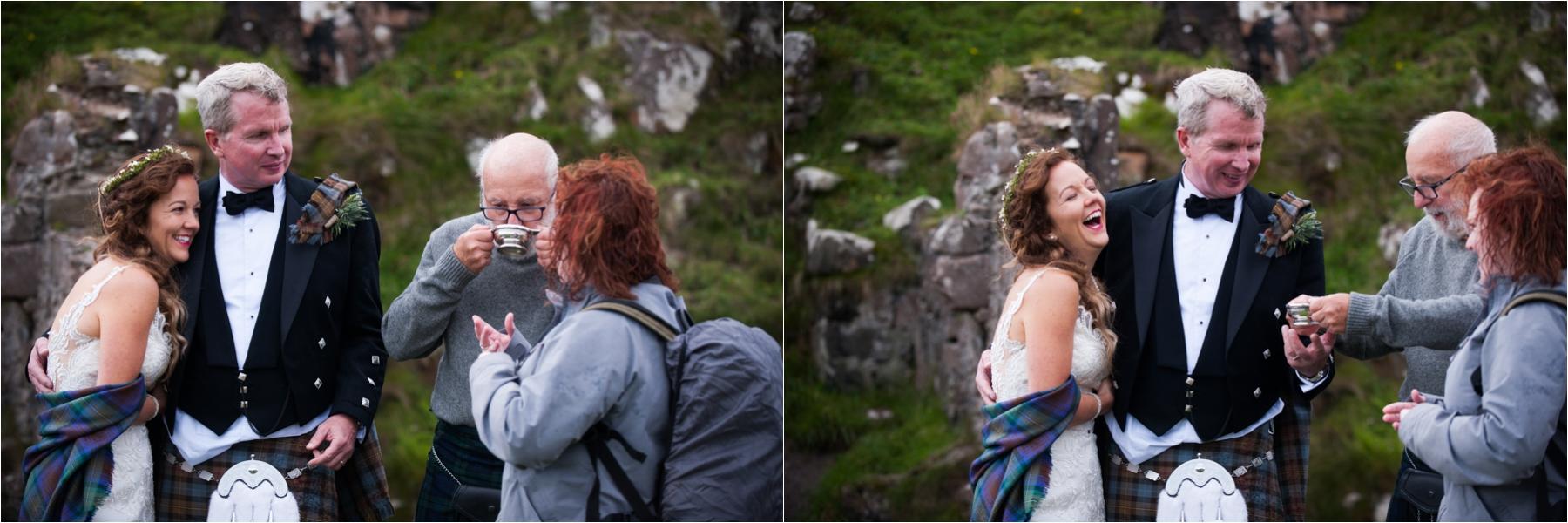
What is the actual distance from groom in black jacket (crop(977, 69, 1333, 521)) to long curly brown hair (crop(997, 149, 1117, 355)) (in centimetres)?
19

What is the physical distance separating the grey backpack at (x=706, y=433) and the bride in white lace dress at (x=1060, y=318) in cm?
80

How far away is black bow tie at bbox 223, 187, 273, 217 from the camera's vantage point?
4434 mm

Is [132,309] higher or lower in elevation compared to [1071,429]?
higher

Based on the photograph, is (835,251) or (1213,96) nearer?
(1213,96)

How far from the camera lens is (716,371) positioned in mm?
3557

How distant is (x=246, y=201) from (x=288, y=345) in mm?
475

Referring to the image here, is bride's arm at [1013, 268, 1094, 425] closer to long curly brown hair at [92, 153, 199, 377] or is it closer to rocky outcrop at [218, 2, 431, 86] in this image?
long curly brown hair at [92, 153, 199, 377]

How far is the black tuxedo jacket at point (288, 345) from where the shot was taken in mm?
4367

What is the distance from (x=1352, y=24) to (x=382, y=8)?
5.80 m

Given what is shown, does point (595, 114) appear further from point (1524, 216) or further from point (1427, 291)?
point (1524, 216)

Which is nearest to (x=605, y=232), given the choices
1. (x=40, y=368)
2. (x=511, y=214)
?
(x=511, y=214)

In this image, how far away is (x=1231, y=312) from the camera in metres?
4.22

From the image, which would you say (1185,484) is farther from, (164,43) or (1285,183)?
(164,43)

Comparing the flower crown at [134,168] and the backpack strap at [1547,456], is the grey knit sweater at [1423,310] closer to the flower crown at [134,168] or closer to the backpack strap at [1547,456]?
the backpack strap at [1547,456]
